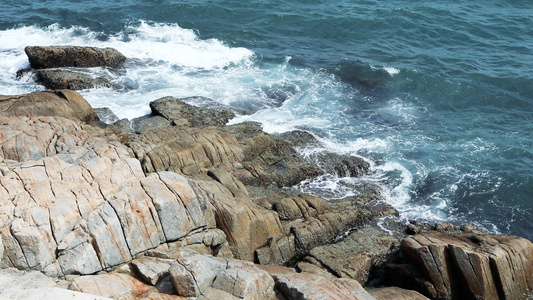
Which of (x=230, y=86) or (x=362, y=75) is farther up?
(x=362, y=75)

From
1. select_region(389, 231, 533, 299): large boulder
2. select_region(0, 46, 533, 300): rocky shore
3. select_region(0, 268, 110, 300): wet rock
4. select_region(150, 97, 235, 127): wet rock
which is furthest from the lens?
select_region(150, 97, 235, 127): wet rock

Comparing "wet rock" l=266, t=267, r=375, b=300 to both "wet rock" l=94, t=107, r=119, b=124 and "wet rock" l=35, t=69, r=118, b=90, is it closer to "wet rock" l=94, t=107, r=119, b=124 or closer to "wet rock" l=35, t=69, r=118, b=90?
"wet rock" l=94, t=107, r=119, b=124

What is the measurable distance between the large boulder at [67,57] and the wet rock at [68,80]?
4.84ft

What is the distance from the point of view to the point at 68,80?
131ft

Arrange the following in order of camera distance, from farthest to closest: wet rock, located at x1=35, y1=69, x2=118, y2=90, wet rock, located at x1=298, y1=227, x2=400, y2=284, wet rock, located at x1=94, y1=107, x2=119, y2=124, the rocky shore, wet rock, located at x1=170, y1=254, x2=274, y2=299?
wet rock, located at x1=35, y1=69, x2=118, y2=90, wet rock, located at x1=94, y1=107, x2=119, y2=124, wet rock, located at x1=298, y1=227, x2=400, y2=284, the rocky shore, wet rock, located at x1=170, y1=254, x2=274, y2=299

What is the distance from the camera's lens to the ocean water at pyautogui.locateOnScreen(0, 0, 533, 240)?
33594 mm

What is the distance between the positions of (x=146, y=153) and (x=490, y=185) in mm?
22268

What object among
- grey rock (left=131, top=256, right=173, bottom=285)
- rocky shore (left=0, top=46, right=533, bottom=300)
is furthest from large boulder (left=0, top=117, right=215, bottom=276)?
grey rock (left=131, top=256, right=173, bottom=285)

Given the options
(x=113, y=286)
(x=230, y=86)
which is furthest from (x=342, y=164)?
(x=113, y=286)

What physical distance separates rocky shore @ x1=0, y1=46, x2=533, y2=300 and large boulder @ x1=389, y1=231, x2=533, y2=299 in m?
0.05

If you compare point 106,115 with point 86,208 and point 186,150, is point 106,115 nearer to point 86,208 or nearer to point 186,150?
point 186,150

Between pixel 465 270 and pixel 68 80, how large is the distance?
32111mm

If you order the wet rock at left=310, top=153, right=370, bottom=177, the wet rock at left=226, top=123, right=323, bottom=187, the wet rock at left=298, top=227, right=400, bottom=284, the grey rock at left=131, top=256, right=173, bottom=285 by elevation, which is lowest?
the wet rock at left=298, top=227, right=400, bottom=284

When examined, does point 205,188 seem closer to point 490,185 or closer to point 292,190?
point 292,190
